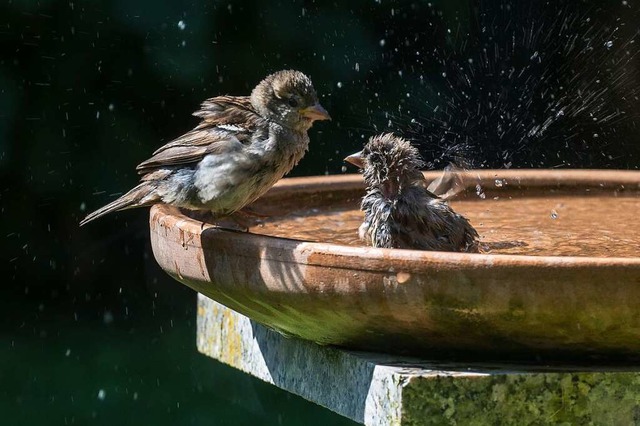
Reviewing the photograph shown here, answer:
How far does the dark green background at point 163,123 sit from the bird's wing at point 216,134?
1.64 metres

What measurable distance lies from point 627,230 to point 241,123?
1.21 meters

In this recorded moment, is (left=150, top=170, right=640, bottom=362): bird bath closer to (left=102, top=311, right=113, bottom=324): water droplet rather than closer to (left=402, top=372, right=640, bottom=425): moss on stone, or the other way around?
(left=402, top=372, right=640, bottom=425): moss on stone

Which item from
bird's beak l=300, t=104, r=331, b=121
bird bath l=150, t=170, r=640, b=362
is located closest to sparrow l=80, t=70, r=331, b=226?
bird's beak l=300, t=104, r=331, b=121

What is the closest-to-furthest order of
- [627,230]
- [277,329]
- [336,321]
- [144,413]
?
1. [336,321]
2. [277,329]
3. [627,230]
4. [144,413]

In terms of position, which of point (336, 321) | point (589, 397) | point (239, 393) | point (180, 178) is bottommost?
point (239, 393)

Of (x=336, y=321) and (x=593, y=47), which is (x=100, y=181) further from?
(x=336, y=321)

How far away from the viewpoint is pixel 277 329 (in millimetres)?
3014

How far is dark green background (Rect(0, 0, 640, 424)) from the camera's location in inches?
212

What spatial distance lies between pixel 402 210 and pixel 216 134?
53cm

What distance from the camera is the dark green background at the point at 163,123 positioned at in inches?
212

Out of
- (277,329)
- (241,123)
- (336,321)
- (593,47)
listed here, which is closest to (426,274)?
(336,321)

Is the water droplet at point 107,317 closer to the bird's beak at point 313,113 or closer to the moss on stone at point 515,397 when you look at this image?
the bird's beak at point 313,113

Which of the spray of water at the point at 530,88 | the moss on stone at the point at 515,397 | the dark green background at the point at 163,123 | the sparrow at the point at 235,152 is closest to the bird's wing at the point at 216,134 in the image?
the sparrow at the point at 235,152

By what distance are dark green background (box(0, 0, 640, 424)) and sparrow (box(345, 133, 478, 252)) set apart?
1587 millimetres
